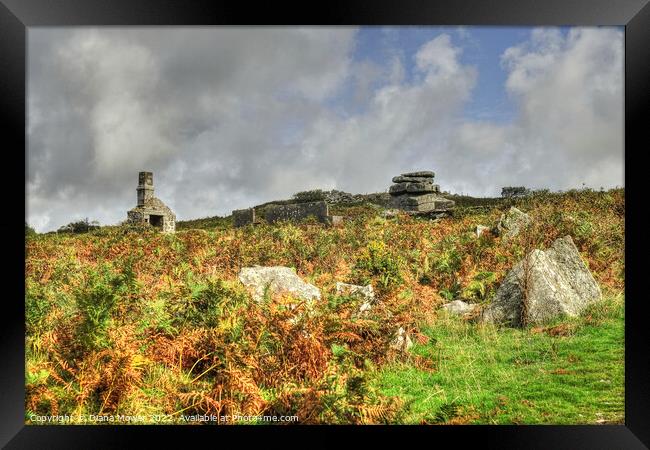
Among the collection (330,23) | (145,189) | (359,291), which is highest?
(330,23)

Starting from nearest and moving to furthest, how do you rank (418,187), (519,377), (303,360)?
(303,360), (519,377), (418,187)

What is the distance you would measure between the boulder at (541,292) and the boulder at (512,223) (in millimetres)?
3925

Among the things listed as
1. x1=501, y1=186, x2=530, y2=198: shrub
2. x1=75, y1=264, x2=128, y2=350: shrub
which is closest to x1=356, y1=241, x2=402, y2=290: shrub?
x1=75, y1=264, x2=128, y2=350: shrub

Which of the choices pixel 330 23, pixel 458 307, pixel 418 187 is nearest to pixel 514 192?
pixel 418 187

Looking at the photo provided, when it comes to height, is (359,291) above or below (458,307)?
above

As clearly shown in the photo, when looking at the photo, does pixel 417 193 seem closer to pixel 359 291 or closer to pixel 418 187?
pixel 418 187

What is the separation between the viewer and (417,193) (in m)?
23.6

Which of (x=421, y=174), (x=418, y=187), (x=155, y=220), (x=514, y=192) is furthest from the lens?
(x=421, y=174)

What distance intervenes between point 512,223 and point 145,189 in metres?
15.2

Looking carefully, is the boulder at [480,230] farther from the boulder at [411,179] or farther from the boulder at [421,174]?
the boulder at [421,174]

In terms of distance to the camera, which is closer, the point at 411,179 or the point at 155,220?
the point at 155,220
